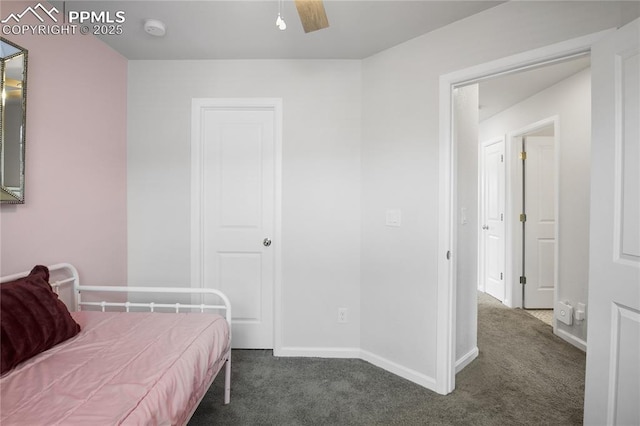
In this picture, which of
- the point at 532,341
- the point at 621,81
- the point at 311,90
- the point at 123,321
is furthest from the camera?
the point at 532,341

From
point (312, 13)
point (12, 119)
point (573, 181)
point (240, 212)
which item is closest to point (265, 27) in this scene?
point (312, 13)

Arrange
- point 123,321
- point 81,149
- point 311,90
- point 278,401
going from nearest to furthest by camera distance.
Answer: point 123,321
point 278,401
point 81,149
point 311,90

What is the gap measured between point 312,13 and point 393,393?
2.25m

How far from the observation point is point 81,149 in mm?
2008

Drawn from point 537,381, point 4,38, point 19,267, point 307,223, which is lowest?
point 537,381

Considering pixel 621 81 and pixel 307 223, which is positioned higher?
pixel 621 81

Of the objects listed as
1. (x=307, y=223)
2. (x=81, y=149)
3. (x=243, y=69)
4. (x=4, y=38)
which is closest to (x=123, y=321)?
(x=81, y=149)

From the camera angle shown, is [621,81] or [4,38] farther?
[4,38]

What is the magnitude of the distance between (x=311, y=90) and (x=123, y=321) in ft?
6.84

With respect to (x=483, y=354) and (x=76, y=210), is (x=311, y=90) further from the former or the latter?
(x=483, y=354)

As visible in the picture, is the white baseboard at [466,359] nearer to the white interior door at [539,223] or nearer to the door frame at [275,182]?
the door frame at [275,182]

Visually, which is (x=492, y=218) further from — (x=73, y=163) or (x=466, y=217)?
(x=73, y=163)

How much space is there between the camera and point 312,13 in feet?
4.21

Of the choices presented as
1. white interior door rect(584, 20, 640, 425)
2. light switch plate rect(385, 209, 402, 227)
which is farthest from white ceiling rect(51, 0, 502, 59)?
light switch plate rect(385, 209, 402, 227)
